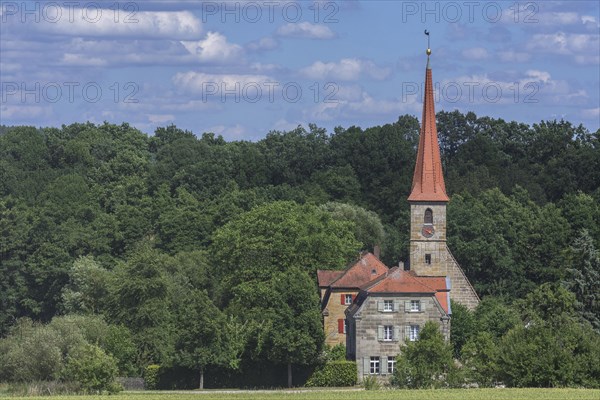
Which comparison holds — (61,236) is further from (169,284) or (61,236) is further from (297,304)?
(297,304)

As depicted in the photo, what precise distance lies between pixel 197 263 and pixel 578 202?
3251cm

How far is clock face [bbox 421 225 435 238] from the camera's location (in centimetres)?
10938

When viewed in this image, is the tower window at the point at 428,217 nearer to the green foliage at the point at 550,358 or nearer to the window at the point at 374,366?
the window at the point at 374,366

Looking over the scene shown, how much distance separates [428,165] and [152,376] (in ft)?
76.5

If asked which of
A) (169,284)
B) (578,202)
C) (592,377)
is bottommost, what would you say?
(592,377)

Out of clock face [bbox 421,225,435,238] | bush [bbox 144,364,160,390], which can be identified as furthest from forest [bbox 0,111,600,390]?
clock face [bbox 421,225,435,238]

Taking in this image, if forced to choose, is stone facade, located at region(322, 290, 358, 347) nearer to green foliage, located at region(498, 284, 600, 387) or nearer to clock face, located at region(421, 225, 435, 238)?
clock face, located at region(421, 225, 435, 238)

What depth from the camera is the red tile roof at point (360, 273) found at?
108m

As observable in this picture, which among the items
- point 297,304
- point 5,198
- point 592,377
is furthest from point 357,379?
point 5,198

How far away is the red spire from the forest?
26.5 ft

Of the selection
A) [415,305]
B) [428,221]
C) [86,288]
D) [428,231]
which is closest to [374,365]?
[415,305]

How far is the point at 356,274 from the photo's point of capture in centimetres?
10894

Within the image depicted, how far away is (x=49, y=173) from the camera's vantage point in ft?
580

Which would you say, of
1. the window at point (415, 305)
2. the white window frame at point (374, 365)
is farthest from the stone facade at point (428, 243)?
the white window frame at point (374, 365)
